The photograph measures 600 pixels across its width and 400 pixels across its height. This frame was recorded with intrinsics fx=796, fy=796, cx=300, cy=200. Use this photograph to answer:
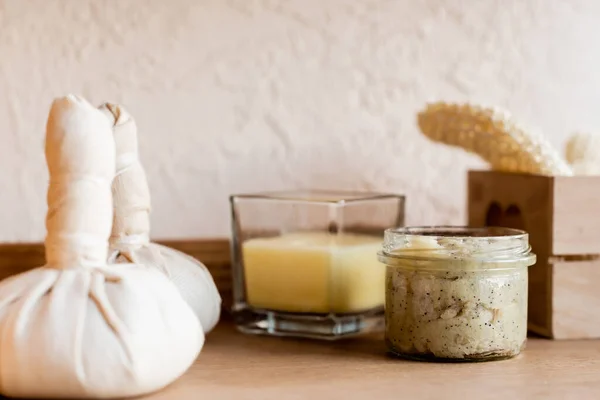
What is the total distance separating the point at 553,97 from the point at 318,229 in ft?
1.18

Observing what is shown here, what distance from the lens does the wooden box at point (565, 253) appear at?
656 millimetres

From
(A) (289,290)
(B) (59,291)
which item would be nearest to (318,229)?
(A) (289,290)

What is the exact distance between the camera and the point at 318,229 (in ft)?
2.23

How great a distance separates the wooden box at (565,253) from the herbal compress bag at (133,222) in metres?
0.29

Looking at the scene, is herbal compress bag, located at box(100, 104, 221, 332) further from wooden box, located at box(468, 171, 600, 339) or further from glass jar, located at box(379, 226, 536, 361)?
wooden box, located at box(468, 171, 600, 339)

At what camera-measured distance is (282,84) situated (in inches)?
32.4

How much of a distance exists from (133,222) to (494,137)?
1.06 ft

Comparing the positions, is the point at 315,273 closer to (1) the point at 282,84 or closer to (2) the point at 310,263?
(2) the point at 310,263

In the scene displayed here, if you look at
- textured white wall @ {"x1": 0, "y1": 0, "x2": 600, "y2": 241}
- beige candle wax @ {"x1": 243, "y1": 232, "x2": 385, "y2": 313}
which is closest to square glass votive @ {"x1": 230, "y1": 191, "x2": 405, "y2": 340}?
beige candle wax @ {"x1": 243, "y1": 232, "x2": 385, "y2": 313}

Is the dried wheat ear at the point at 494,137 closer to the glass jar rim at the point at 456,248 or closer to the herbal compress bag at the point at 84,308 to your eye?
the glass jar rim at the point at 456,248

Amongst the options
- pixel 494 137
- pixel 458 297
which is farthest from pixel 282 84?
pixel 458 297

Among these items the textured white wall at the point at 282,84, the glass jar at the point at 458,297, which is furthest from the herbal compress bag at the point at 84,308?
the textured white wall at the point at 282,84

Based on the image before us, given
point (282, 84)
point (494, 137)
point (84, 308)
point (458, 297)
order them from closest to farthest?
point (84, 308) → point (458, 297) → point (494, 137) → point (282, 84)

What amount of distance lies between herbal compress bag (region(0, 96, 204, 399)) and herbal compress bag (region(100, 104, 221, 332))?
76 mm
